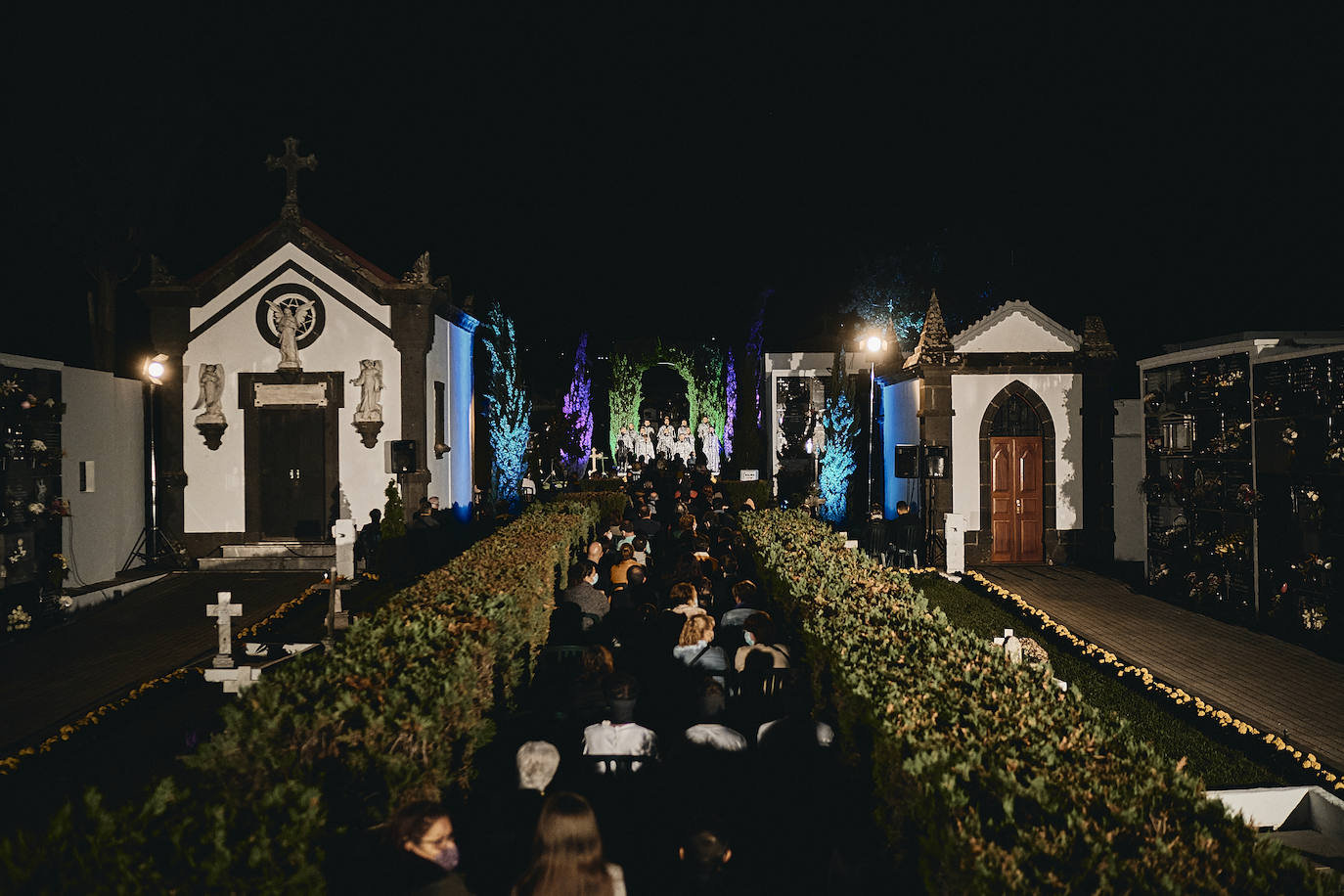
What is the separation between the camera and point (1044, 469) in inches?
744

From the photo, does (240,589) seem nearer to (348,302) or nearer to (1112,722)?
(348,302)

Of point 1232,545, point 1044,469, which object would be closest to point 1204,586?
point 1232,545

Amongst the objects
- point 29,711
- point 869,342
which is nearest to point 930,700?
point 29,711

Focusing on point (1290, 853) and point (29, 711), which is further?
point (29, 711)

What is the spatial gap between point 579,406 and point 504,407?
1252cm

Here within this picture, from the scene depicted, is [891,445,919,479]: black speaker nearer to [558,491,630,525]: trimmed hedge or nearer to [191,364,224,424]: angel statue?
[558,491,630,525]: trimmed hedge

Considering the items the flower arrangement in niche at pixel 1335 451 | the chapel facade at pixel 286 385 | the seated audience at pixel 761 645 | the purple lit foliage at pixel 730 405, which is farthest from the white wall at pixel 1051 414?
the purple lit foliage at pixel 730 405

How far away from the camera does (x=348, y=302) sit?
1933cm

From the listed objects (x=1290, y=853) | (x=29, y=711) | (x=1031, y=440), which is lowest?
(x=29, y=711)

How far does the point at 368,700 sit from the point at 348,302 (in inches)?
638

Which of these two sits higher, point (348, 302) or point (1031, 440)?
point (348, 302)

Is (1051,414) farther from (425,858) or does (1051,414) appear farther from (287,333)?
(425,858)

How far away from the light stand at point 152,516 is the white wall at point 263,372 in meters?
0.67

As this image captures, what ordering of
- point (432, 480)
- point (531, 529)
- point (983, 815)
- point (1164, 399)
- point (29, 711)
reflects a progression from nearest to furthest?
1. point (983, 815)
2. point (29, 711)
3. point (531, 529)
4. point (1164, 399)
5. point (432, 480)
